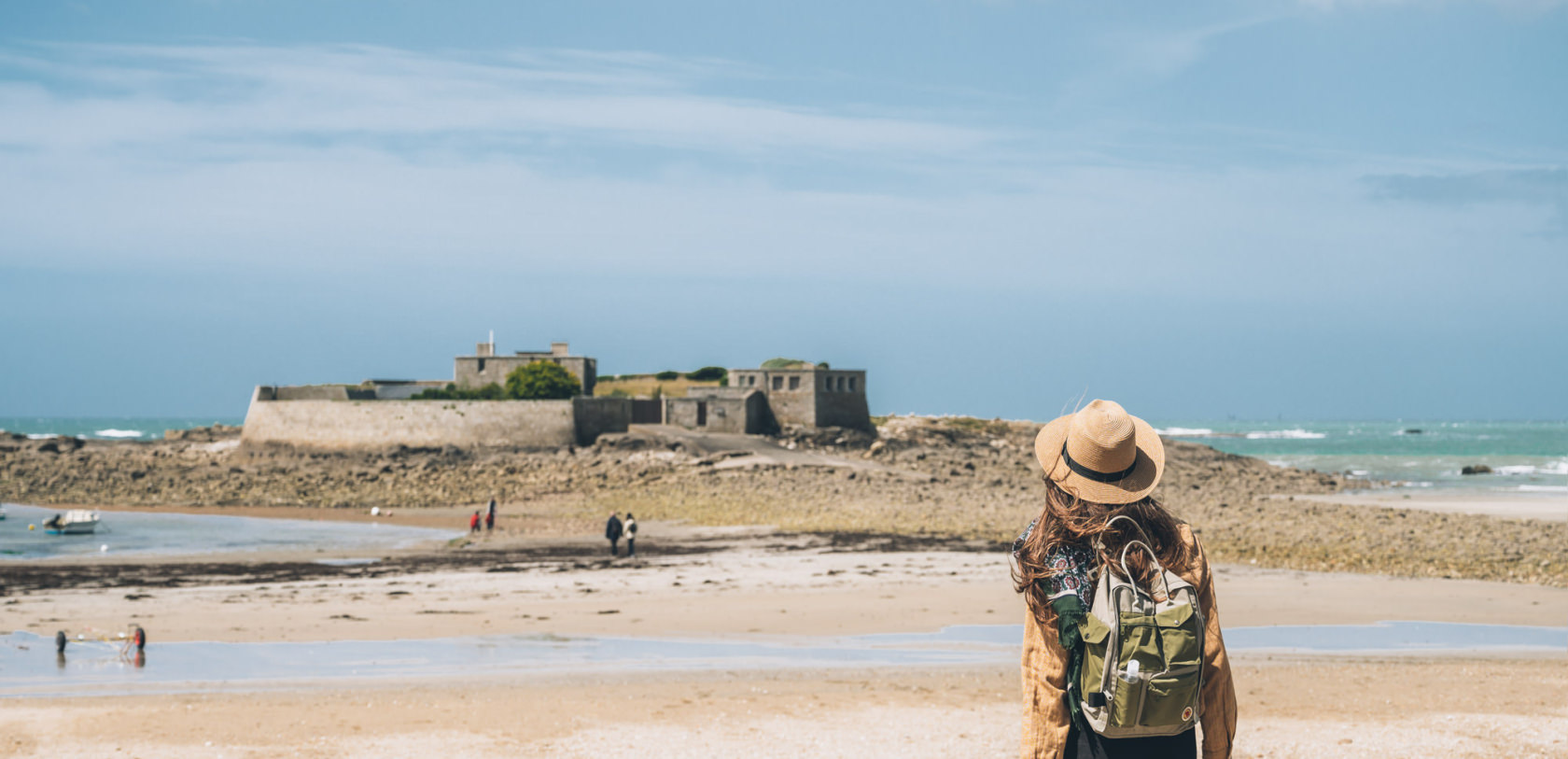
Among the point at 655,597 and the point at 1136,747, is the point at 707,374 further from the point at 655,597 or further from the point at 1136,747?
the point at 1136,747

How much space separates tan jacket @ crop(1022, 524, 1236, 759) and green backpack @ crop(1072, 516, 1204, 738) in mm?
101

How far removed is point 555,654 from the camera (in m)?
11.5

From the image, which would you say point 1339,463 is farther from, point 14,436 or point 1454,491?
point 14,436

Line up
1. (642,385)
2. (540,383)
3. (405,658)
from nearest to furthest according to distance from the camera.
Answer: (405,658), (540,383), (642,385)

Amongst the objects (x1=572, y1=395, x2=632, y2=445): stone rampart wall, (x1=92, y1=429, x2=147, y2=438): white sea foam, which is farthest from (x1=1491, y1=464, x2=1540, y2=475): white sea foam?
(x1=92, y1=429, x2=147, y2=438): white sea foam

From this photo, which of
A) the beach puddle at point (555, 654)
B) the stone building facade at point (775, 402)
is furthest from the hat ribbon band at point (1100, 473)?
the stone building facade at point (775, 402)

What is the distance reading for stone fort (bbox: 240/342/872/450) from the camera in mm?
42812

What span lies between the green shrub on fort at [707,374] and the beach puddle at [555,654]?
153 ft

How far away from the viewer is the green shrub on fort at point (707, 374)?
59.3 meters

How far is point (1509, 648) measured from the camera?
11.6 meters

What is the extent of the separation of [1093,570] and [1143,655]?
261 mm

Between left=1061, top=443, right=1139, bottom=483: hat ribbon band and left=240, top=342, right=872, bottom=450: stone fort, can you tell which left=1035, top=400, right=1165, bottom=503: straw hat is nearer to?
left=1061, top=443, right=1139, bottom=483: hat ribbon band

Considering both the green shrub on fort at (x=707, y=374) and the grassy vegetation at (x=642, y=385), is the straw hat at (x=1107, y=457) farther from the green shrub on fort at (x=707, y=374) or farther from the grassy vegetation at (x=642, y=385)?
the green shrub on fort at (x=707, y=374)

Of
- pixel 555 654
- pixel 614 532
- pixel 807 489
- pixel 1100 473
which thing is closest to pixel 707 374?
pixel 807 489
